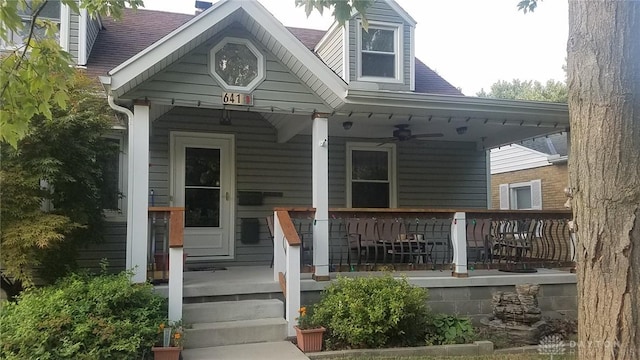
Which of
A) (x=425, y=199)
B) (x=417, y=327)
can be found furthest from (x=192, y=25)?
(x=425, y=199)

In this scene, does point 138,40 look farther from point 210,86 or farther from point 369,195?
point 369,195

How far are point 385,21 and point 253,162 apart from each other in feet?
11.7

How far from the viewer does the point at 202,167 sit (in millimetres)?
8266

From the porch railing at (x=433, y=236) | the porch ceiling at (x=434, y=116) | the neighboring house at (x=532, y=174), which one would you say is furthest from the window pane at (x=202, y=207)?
the neighboring house at (x=532, y=174)

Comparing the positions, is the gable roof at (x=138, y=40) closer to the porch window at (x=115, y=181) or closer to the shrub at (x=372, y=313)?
the porch window at (x=115, y=181)

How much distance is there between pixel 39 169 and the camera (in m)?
5.63

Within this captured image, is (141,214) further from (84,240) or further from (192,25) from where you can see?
(192,25)

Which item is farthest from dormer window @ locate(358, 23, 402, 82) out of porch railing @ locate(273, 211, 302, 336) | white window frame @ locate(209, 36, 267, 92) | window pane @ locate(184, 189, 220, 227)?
porch railing @ locate(273, 211, 302, 336)

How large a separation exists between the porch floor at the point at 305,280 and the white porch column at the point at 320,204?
22 cm

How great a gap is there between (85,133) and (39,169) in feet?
2.30

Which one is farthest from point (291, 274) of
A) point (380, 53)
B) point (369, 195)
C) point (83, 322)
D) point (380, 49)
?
point (380, 49)

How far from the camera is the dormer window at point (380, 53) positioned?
908 centimetres

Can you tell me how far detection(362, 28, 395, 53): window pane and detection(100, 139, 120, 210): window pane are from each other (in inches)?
185

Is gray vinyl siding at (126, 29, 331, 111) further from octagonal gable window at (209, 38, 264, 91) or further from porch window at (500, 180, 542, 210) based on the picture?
porch window at (500, 180, 542, 210)
